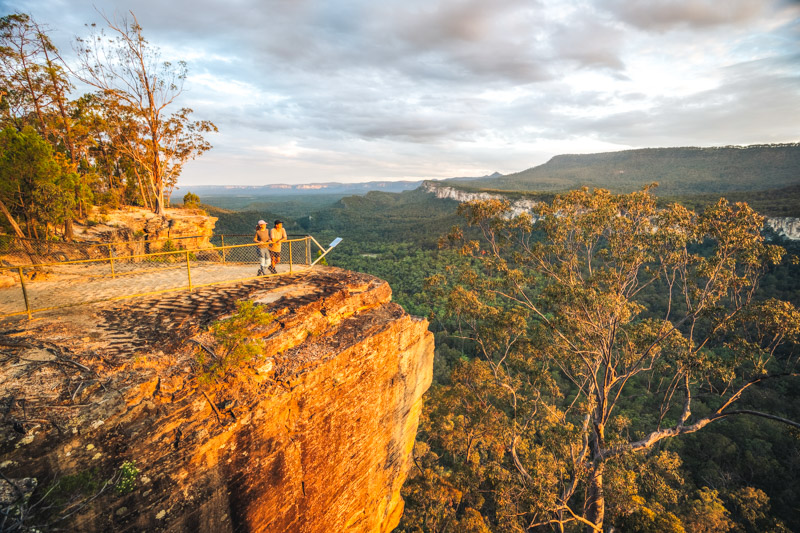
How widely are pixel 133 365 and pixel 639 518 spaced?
19.4m

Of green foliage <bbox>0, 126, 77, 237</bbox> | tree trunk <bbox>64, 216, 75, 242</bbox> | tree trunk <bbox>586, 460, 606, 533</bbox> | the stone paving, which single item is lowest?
tree trunk <bbox>586, 460, 606, 533</bbox>

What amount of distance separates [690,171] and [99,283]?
468ft

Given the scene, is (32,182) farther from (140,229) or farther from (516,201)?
(516,201)

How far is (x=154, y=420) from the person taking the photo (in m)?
4.88

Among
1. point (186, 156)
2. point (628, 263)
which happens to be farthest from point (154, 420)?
point (186, 156)

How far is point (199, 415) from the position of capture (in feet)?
17.5

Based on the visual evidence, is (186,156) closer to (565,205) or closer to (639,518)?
(565,205)

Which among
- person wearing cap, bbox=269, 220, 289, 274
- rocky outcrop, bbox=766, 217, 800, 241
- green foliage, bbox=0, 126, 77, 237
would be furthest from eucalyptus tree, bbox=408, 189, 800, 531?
rocky outcrop, bbox=766, 217, 800, 241

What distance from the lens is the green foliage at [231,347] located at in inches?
226

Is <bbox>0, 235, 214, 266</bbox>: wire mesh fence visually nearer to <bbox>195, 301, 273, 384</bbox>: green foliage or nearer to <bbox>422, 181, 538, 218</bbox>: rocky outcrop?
<bbox>195, 301, 273, 384</bbox>: green foliage

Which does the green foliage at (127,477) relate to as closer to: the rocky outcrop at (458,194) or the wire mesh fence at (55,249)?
the wire mesh fence at (55,249)

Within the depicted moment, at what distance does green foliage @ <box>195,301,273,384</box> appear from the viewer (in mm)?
5734

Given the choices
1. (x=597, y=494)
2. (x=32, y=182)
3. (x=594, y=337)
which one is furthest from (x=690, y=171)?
(x=32, y=182)

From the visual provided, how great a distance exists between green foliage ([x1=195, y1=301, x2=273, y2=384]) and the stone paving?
288 centimetres
